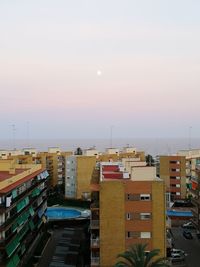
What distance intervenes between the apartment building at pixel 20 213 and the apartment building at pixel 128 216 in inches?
262

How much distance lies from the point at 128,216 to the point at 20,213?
372 inches

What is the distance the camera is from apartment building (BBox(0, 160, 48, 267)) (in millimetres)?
29641

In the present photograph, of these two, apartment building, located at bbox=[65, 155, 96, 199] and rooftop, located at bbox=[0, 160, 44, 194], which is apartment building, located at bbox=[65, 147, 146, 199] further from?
rooftop, located at bbox=[0, 160, 44, 194]

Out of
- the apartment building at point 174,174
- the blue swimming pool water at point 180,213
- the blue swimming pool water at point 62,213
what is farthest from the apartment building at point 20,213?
the apartment building at point 174,174

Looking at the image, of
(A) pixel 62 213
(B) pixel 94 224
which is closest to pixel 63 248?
(B) pixel 94 224

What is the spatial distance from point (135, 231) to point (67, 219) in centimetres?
2638

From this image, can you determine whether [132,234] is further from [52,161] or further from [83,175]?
[52,161]

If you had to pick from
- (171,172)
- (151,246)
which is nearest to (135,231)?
(151,246)

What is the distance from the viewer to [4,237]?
29.2 m

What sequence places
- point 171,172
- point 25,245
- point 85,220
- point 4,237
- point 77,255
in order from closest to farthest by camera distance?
point 4,237, point 25,245, point 77,255, point 85,220, point 171,172

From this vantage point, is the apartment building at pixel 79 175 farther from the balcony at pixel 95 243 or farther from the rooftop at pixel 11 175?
the balcony at pixel 95 243

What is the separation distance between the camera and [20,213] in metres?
34.3

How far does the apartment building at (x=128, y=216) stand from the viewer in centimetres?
3056

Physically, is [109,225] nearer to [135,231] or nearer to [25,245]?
[135,231]
